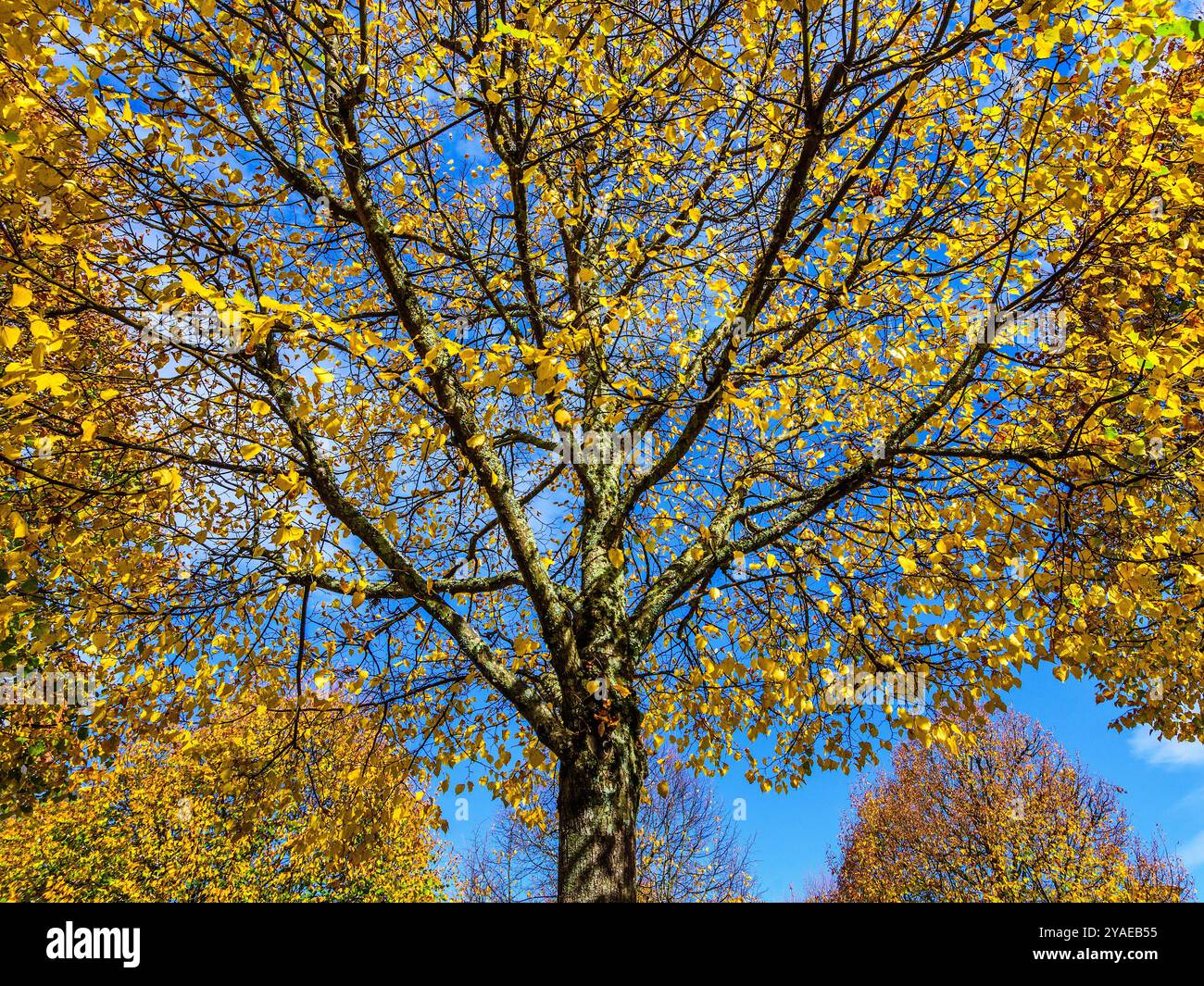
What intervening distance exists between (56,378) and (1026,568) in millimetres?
6306

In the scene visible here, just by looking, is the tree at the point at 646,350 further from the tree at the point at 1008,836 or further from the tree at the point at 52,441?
the tree at the point at 1008,836

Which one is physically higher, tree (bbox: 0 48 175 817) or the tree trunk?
tree (bbox: 0 48 175 817)

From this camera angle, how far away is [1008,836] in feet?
61.3

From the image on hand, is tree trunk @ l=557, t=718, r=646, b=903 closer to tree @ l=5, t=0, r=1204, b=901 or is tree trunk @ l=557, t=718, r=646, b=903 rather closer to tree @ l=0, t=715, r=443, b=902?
tree @ l=5, t=0, r=1204, b=901

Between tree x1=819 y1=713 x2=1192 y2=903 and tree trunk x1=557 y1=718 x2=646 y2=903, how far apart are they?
54.0 feet

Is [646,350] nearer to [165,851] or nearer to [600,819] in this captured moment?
[600,819]

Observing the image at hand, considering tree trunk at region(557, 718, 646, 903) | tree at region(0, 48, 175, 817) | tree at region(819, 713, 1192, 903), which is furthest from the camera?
tree at region(819, 713, 1192, 903)

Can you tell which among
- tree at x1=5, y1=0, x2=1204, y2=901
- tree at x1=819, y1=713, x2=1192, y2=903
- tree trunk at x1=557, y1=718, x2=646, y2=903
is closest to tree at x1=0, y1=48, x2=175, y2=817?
tree at x1=5, y1=0, x2=1204, y2=901

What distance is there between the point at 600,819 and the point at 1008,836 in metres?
20.1

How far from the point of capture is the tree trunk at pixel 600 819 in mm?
4305

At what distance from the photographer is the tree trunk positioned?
430cm
